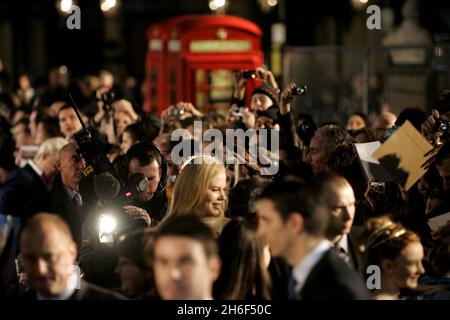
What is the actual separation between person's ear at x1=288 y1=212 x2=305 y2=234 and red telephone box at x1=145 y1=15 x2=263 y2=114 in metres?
13.5

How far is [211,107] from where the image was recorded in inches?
759

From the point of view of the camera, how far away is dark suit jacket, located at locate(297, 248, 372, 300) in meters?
5.49

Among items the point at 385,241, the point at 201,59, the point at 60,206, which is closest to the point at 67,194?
the point at 60,206

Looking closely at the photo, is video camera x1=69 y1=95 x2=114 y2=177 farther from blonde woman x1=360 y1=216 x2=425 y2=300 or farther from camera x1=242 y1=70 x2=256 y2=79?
camera x1=242 y1=70 x2=256 y2=79

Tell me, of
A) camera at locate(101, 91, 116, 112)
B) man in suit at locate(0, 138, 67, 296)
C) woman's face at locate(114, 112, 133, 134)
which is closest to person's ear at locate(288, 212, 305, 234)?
man in suit at locate(0, 138, 67, 296)

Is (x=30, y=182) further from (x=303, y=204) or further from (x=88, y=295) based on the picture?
Answer: (x=303, y=204)

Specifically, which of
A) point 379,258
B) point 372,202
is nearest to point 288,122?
point 372,202

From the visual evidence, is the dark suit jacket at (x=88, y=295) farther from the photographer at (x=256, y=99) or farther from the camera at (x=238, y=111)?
the camera at (x=238, y=111)

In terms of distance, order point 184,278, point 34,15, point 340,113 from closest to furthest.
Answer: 1. point 184,278
2. point 340,113
3. point 34,15

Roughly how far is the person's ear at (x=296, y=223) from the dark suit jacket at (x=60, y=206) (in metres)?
3.57

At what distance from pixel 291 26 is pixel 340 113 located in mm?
33270

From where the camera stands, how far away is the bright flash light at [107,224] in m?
7.77

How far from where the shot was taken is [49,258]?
19.1 feet
